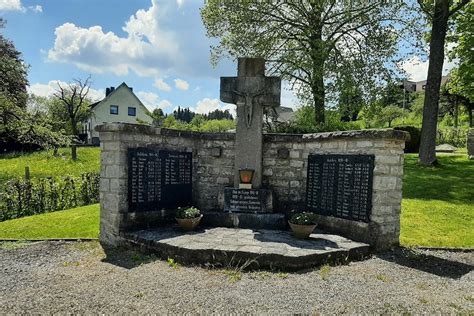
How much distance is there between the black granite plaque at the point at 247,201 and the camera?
7395mm

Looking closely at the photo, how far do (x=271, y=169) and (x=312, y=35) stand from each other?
1125 centimetres

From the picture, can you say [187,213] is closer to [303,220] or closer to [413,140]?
[303,220]

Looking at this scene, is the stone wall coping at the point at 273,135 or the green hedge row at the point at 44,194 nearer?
the stone wall coping at the point at 273,135

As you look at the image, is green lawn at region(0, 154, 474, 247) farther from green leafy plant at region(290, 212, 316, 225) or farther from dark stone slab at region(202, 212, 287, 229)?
dark stone slab at region(202, 212, 287, 229)

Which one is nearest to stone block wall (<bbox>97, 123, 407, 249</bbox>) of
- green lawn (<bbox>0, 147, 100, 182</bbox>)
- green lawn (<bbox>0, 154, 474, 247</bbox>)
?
green lawn (<bbox>0, 154, 474, 247</bbox>)

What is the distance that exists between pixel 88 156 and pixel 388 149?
2188 cm

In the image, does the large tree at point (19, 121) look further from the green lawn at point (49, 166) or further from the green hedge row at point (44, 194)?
the green hedge row at point (44, 194)

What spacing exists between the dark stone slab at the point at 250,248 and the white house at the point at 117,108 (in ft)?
122

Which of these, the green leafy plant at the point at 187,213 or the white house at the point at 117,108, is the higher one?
the white house at the point at 117,108

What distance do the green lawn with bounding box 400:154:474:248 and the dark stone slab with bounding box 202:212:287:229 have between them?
250 cm

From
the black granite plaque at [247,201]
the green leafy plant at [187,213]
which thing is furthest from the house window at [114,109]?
the green leafy plant at [187,213]

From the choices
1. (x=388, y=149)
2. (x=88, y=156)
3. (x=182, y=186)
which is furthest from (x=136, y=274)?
(x=88, y=156)

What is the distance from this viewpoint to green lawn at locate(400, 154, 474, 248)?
691cm

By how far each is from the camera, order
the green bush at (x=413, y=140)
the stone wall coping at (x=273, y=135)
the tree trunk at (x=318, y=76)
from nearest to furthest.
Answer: the stone wall coping at (x=273, y=135) → the tree trunk at (x=318, y=76) → the green bush at (x=413, y=140)
